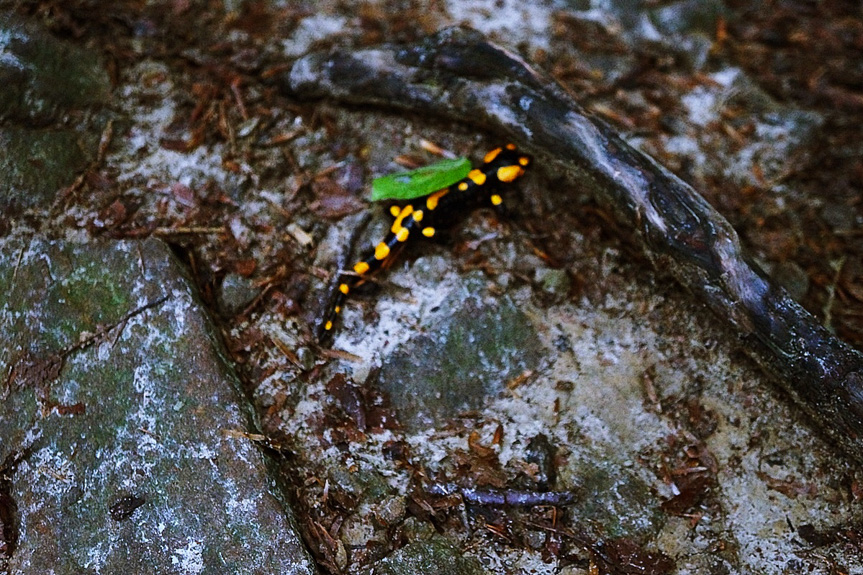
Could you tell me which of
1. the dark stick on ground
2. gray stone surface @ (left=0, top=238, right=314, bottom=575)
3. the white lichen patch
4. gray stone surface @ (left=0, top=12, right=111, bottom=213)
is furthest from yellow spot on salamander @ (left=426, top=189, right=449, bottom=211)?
gray stone surface @ (left=0, top=12, right=111, bottom=213)

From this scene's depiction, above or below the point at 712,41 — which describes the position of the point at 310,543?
below

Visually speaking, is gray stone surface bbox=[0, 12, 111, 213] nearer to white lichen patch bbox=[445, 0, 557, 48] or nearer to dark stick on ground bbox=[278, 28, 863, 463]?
dark stick on ground bbox=[278, 28, 863, 463]

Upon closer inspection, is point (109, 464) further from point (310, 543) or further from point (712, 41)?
point (712, 41)

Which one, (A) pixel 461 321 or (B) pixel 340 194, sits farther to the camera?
(B) pixel 340 194

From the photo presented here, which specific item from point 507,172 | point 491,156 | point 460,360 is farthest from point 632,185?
point 460,360

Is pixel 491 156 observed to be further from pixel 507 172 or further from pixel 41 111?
pixel 41 111

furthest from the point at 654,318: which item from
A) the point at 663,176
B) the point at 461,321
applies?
the point at 461,321
